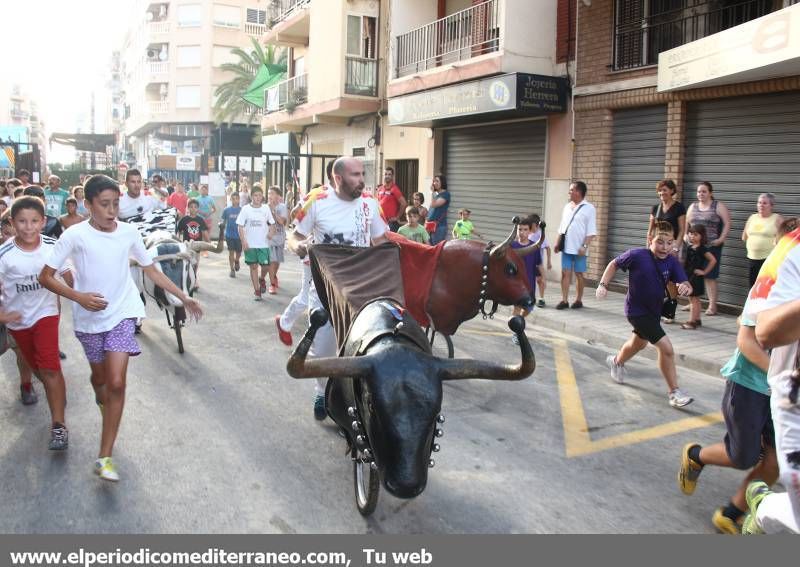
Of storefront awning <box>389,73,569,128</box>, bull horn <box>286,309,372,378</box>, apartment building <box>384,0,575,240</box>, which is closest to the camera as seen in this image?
Result: bull horn <box>286,309,372,378</box>

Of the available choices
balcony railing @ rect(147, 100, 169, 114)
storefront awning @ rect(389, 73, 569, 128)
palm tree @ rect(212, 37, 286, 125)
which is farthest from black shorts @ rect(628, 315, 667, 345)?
balcony railing @ rect(147, 100, 169, 114)

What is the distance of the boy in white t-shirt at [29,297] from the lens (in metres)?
4.96

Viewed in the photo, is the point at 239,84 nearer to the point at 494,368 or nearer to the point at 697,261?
the point at 697,261

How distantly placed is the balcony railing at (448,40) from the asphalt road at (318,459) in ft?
36.2

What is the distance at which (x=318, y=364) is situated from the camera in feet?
9.87

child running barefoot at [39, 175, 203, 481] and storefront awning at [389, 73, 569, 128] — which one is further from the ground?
storefront awning at [389, 73, 569, 128]

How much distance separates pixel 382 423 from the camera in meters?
3.10

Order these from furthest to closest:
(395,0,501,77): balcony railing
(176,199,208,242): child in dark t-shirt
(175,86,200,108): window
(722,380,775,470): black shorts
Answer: (175,86,200,108): window < (395,0,501,77): balcony railing < (176,199,208,242): child in dark t-shirt < (722,380,775,470): black shorts

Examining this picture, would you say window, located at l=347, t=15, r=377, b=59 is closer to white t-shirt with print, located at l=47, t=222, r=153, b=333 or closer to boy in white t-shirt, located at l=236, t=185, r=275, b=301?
boy in white t-shirt, located at l=236, t=185, r=275, b=301

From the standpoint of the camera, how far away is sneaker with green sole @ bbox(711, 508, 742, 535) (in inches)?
149

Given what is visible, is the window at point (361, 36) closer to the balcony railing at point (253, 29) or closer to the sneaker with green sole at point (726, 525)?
the sneaker with green sole at point (726, 525)

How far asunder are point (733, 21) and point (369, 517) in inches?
426

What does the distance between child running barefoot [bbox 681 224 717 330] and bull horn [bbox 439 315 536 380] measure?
7.17m

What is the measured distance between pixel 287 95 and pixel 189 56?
98.7 ft
